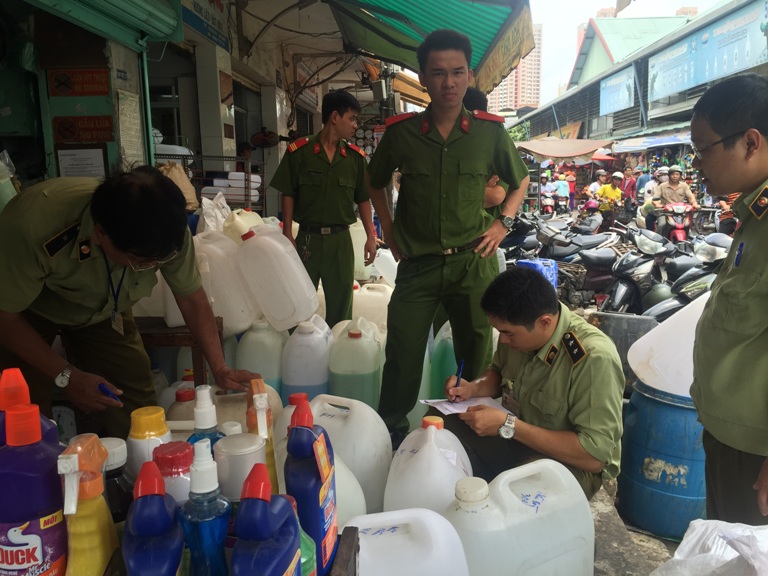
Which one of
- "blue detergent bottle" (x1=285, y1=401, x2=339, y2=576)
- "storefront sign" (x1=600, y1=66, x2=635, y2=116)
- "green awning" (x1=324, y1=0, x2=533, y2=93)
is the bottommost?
"blue detergent bottle" (x1=285, y1=401, x2=339, y2=576)

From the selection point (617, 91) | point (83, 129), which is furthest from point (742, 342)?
point (617, 91)

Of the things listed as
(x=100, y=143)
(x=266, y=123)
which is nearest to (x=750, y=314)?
(x=100, y=143)

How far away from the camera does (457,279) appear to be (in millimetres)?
2615

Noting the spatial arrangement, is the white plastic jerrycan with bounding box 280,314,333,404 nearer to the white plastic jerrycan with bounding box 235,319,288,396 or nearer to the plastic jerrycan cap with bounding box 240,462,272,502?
the white plastic jerrycan with bounding box 235,319,288,396

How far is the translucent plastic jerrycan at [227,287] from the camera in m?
2.76

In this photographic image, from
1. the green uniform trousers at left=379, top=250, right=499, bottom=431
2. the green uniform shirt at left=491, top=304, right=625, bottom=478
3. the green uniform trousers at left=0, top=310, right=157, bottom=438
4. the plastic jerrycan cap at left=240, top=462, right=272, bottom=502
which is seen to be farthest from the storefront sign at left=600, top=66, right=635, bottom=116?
the plastic jerrycan cap at left=240, top=462, right=272, bottom=502

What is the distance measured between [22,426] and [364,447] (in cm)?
110

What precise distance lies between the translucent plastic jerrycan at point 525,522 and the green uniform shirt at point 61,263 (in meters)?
1.21

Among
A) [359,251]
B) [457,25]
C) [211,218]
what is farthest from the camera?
[359,251]

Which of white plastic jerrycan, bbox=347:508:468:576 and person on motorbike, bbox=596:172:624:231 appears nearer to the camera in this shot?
white plastic jerrycan, bbox=347:508:468:576

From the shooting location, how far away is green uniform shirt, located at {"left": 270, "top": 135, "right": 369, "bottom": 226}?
398cm

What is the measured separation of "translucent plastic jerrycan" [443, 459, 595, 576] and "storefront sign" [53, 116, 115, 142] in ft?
9.26

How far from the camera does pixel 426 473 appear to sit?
61.0 inches

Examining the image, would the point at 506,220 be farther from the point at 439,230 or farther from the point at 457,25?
the point at 457,25
